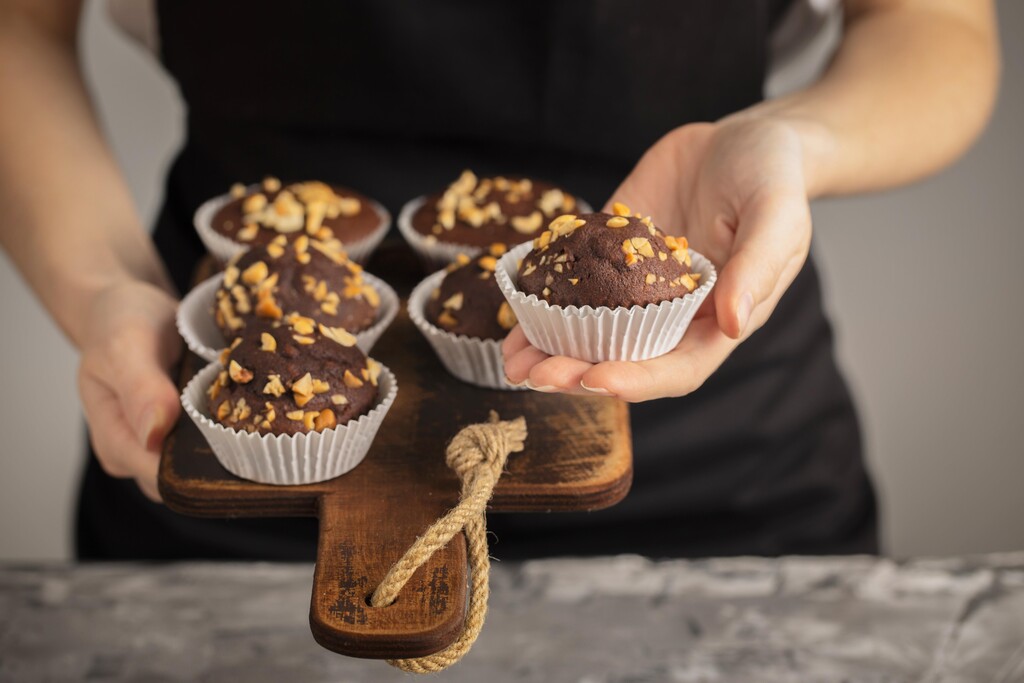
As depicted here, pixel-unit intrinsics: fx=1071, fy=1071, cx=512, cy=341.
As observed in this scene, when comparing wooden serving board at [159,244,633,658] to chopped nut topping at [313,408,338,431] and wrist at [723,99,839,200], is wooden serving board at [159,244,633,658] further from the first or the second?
wrist at [723,99,839,200]

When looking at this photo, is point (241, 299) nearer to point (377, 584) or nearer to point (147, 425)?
point (147, 425)

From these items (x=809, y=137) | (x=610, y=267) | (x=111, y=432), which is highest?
(x=809, y=137)

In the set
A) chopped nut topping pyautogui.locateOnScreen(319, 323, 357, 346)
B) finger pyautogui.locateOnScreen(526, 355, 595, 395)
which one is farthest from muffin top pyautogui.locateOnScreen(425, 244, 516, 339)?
finger pyautogui.locateOnScreen(526, 355, 595, 395)

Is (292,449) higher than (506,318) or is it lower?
lower

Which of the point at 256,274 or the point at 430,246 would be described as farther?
the point at 430,246

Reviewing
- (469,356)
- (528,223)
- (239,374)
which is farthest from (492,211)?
(239,374)

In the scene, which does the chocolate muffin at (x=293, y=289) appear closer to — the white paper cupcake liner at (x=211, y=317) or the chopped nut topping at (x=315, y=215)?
the white paper cupcake liner at (x=211, y=317)
